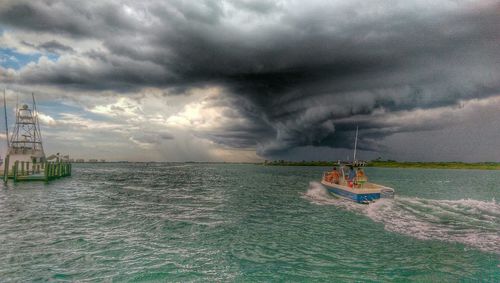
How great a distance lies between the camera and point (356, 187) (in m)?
34.6

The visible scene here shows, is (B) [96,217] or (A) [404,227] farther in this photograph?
(B) [96,217]

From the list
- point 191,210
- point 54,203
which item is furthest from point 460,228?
point 54,203

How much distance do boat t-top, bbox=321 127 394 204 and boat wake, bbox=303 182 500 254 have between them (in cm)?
83

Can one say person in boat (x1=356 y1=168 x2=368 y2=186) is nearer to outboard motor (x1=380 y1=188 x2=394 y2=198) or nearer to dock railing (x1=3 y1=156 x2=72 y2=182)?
outboard motor (x1=380 y1=188 x2=394 y2=198)

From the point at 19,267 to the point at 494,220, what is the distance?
35852 mm

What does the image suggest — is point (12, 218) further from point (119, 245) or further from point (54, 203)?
point (119, 245)

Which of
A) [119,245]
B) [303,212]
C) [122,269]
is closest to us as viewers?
[122,269]

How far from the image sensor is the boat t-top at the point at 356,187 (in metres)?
32.2

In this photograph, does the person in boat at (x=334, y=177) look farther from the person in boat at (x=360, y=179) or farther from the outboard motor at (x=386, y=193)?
the outboard motor at (x=386, y=193)

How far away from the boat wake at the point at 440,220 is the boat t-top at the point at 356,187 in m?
0.83

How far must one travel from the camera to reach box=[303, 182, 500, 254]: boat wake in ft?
62.1

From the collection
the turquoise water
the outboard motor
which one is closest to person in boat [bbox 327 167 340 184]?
the outboard motor

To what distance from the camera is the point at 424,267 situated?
1340 centimetres

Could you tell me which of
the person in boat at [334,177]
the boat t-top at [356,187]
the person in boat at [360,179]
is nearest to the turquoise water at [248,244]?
the boat t-top at [356,187]
